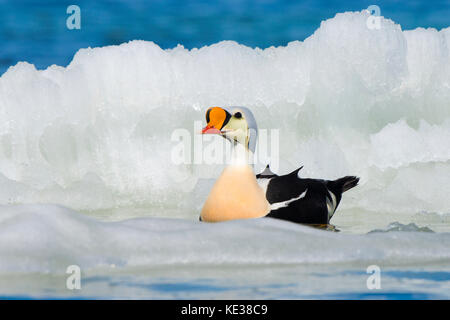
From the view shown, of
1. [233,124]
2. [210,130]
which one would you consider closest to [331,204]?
[233,124]

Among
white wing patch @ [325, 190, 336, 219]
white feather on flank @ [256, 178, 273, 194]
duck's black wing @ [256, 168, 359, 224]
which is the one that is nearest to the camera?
duck's black wing @ [256, 168, 359, 224]

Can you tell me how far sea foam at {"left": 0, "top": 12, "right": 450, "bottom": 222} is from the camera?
1244 cm

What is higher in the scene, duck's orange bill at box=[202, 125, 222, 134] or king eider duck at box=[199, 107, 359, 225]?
duck's orange bill at box=[202, 125, 222, 134]

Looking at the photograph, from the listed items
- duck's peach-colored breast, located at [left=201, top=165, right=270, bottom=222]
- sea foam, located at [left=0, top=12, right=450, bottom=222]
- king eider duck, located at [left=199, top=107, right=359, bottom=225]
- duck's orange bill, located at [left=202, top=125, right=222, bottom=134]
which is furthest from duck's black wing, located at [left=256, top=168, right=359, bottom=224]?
sea foam, located at [left=0, top=12, right=450, bottom=222]

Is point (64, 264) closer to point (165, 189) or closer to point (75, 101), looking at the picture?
point (165, 189)

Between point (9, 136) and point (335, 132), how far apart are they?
5454mm

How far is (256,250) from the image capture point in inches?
214

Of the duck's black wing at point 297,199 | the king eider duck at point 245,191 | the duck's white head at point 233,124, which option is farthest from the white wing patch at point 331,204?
the duck's white head at point 233,124

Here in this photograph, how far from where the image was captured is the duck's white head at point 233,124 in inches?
261

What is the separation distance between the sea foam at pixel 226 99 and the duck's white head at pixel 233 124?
535cm

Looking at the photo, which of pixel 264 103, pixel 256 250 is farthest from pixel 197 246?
pixel 264 103

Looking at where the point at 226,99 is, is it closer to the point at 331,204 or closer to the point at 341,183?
the point at 341,183

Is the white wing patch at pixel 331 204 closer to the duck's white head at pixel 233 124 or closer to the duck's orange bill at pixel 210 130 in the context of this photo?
the duck's white head at pixel 233 124

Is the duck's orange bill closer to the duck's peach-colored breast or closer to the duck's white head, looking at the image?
the duck's white head
